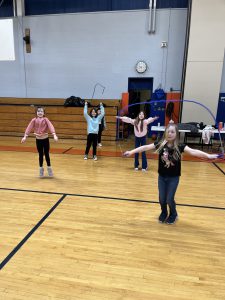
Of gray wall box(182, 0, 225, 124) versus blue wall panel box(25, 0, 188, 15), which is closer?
gray wall box(182, 0, 225, 124)

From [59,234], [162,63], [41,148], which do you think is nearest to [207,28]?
[162,63]

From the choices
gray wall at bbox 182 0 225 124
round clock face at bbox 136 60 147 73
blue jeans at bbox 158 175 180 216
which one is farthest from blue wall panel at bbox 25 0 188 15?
blue jeans at bbox 158 175 180 216

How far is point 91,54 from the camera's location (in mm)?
10070

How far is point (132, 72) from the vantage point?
32.7 ft

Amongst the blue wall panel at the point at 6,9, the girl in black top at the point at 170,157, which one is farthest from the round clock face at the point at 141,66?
the girl in black top at the point at 170,157

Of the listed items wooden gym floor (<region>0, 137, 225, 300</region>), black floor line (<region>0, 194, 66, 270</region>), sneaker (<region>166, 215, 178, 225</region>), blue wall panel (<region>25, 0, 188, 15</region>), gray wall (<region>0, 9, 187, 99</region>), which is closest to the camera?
wooden gym floor (<region>0, 137, 225, 300</region>)

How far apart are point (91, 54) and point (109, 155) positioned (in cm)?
518

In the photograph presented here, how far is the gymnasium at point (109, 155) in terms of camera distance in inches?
88.3

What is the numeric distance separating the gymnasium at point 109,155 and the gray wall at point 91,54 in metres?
0.04

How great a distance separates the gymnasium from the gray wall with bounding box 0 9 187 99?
1.6 inches

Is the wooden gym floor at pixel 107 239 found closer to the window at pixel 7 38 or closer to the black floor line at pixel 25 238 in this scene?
the black floor line at pixel 25 238

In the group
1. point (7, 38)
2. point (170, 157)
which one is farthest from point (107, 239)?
point (7, 38)

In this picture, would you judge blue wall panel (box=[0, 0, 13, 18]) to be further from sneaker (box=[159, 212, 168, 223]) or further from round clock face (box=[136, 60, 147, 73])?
sneaker (box=[159, 212, 168, 223])

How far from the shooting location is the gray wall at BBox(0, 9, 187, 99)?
9.48 meters
